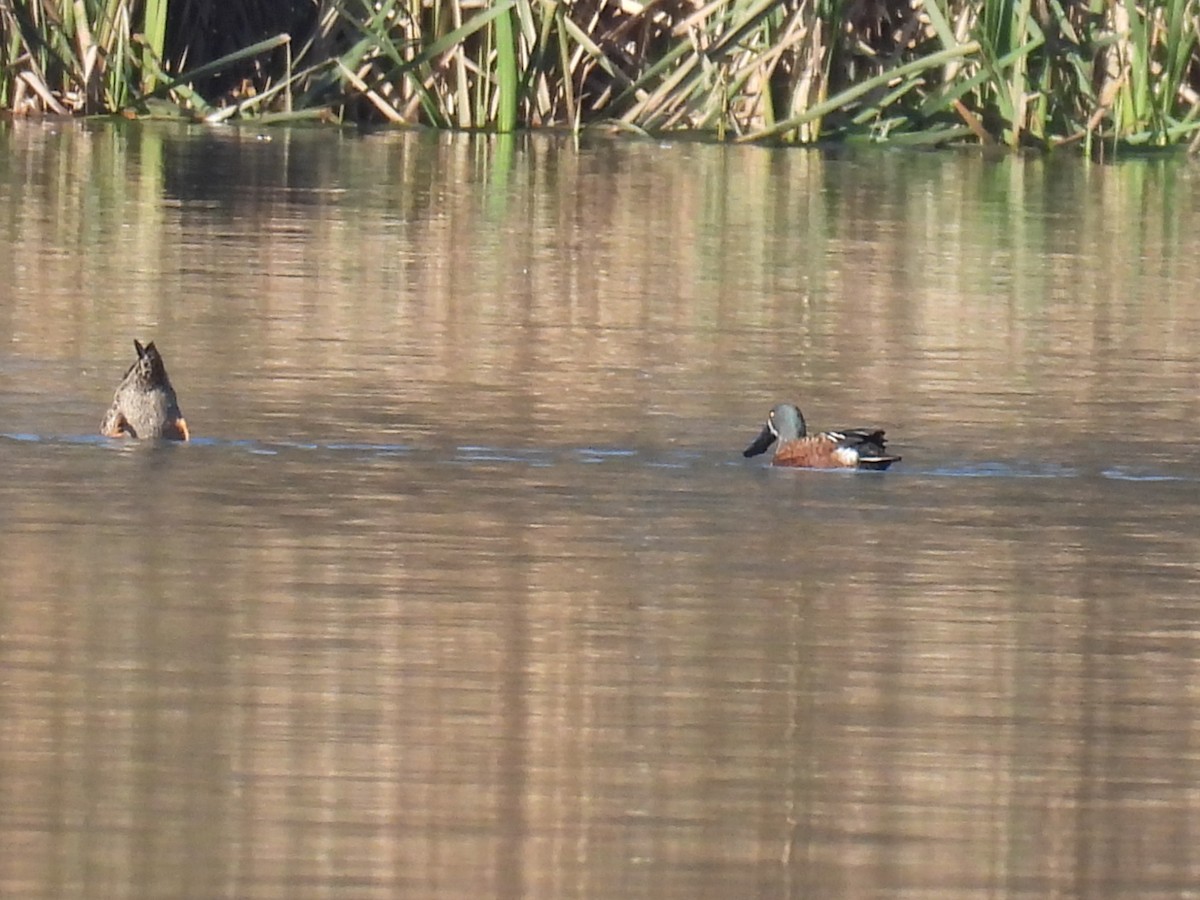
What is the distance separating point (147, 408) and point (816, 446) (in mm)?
1791

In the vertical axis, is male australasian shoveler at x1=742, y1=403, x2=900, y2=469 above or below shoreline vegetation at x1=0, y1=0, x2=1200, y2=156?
below

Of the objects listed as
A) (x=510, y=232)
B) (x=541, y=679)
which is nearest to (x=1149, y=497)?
(x=541, y=679)

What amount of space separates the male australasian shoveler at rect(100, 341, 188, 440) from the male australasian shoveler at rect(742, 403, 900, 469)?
1.56 metres

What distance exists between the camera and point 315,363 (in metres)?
11.4

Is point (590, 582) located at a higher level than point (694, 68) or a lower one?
lower

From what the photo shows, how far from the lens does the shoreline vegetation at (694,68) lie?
22.8 metres

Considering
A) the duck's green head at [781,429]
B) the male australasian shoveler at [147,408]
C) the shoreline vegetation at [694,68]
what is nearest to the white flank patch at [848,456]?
the duck's green head at [781,429]

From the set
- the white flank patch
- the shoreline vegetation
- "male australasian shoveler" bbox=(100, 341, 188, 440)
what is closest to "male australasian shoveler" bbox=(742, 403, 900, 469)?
the white flank patch

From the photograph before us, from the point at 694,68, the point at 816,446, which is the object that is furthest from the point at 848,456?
the point at 694,68

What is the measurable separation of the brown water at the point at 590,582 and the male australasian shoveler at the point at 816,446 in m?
0.09

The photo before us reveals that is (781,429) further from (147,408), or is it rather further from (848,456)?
(147,408)

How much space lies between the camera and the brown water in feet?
16.9

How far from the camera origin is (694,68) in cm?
2358

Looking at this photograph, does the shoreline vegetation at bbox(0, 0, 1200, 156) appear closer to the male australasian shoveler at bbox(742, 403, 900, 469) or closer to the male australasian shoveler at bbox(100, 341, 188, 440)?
the male australasian shoveler at bbox(742, 403, 900, 469)
